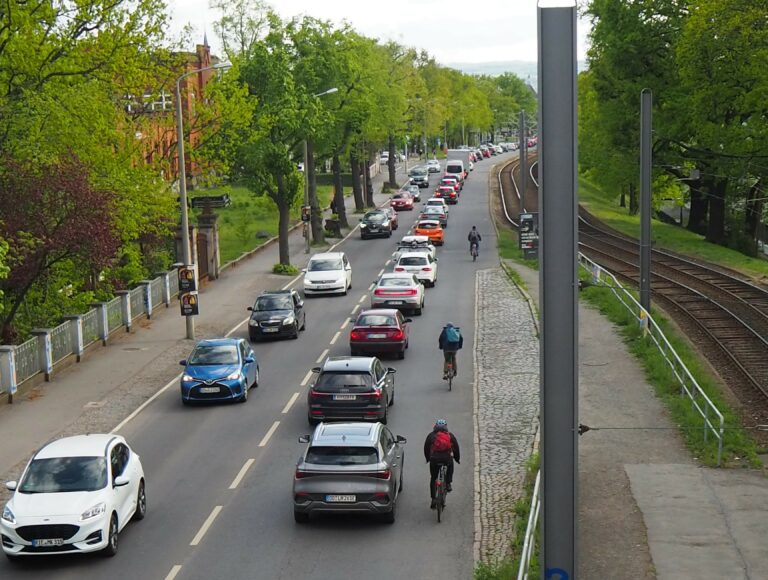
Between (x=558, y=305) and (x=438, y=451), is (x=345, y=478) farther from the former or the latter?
(x=558, y=305)

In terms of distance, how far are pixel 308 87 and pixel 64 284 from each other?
2443cm

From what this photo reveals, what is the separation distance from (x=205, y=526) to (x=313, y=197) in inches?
1794

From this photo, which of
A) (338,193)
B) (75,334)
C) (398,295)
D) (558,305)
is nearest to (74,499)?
(558,305)

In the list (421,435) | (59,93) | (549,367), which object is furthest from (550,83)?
(59,93)

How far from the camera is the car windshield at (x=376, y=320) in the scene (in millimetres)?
32906

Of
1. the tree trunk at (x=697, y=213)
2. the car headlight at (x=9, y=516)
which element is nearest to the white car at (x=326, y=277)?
the car headlight at (x=9, y=516)

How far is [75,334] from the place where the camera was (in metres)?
34.1

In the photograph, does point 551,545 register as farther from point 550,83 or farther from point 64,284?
point 64,284

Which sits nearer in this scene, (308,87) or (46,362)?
(46,362)

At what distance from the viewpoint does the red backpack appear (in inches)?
752

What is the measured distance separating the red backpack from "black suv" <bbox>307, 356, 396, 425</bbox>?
18.4ft

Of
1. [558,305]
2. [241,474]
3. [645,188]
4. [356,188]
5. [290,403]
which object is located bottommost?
[290,403]

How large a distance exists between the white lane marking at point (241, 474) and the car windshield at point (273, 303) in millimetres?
14971

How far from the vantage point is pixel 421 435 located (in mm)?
24719
